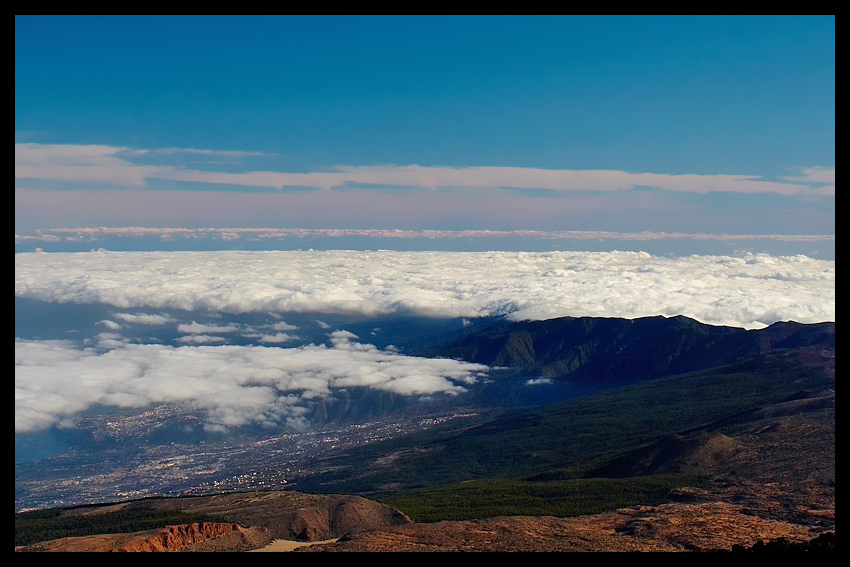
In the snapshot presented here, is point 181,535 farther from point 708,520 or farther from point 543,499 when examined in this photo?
point 708,520

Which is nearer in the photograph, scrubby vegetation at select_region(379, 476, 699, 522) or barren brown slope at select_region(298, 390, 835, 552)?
barren brown slope at select_region(298, 390, 835, 552)

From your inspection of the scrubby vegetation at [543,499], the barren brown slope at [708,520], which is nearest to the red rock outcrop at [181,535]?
the barren brown slope at [708,520]

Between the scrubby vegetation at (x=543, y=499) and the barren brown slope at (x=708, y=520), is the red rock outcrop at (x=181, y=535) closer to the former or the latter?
the barren brown slope at (x=708, y=520)

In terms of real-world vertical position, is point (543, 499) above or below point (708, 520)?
below

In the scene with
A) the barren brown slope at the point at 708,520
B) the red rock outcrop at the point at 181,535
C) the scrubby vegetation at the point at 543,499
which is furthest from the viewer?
the scrubby vegetation at the point at 543,499

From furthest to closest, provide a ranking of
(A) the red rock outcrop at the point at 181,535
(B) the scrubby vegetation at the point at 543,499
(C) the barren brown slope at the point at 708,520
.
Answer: (B) the scrubby vegetation at the point at 543,499, (C) the barren brown slope at the point at 708,520, (A) the red rock outcrop at the point at 181,535

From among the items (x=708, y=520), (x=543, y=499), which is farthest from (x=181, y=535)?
(x=708, y=520)

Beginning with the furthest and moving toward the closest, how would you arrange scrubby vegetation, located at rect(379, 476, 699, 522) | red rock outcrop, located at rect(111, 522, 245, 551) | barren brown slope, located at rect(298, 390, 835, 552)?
scrubby vegetation, located at rect(379, 476, 699, 522)
barren brown slope, located at rect(298, 390, 835, 552)
red rock outcrop, located at rect(111, 522, 245, 551)

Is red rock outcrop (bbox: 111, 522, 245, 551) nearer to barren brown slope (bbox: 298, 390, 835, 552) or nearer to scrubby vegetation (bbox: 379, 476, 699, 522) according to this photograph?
barren brown slope (bbox: 298, 390, 835, 552)

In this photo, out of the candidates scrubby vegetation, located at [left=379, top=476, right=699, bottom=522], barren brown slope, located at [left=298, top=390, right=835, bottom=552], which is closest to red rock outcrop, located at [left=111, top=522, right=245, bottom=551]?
barren brown slope, located at [left=298, top=390, right=835, bottom=552]
